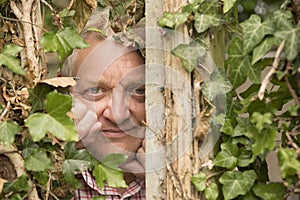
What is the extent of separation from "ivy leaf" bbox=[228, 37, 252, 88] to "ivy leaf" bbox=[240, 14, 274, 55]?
0.08 feet

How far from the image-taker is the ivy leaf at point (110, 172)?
140 cm

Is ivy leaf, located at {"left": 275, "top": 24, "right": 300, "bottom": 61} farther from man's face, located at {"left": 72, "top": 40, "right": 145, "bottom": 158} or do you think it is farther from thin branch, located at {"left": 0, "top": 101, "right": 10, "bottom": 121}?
thin branch, located at {"left": 0, "top": 101, "right": 10, "bottom": 121}

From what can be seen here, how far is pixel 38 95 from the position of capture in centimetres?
140

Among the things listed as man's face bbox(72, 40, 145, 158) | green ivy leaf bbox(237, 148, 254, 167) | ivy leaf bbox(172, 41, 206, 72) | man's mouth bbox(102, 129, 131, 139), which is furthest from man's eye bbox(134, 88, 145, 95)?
green ivy leaf bbox(237, 148, 254, 167)

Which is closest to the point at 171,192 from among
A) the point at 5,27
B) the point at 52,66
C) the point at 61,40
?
the point at 61,40

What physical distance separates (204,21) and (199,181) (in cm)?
35

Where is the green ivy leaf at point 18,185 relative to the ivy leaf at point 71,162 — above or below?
below

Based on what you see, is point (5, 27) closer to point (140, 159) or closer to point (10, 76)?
point (10, 76)

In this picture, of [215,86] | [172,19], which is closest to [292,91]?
[215,86]

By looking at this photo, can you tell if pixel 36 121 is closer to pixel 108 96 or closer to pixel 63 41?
pixel 63 41

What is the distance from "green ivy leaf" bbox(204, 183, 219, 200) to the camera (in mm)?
1369

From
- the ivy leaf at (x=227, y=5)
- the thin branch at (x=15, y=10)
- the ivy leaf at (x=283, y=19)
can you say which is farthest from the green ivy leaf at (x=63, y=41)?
the ivy leaf at (x=283, y=19)

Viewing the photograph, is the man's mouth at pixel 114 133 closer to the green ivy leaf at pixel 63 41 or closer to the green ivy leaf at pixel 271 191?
the green ivy leaf at pixel 63 41

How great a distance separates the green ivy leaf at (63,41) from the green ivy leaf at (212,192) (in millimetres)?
412
